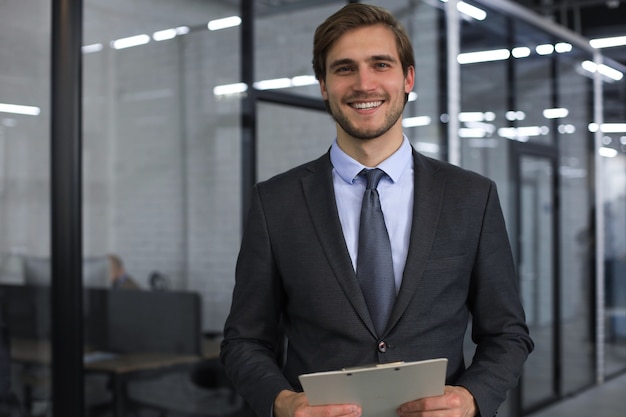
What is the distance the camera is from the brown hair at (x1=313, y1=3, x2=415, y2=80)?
Result: 1558 mm

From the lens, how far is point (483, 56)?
5.60 meters

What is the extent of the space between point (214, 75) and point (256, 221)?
2.38 metres

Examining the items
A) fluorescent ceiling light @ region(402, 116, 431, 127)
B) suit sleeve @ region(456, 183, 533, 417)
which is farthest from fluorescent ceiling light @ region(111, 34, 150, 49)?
suit sleeve @ region(456, 183, 533, 417)

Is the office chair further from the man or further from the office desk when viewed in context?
the man

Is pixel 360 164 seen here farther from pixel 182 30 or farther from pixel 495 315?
pixel 182 30

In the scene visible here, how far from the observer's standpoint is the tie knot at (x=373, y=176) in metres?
1.60

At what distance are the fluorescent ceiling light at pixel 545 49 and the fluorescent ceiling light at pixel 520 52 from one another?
0.16 metres

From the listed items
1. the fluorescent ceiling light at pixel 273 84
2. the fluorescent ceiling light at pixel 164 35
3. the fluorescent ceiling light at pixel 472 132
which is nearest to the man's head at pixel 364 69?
the fluorescent ceiling light at pixel 164 35

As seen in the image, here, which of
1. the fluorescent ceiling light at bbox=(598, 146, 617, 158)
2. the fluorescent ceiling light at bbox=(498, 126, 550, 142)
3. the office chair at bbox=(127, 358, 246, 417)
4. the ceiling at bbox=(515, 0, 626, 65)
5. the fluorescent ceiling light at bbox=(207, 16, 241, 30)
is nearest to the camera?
the office chair at bbox=(127, 358, 246, 417)

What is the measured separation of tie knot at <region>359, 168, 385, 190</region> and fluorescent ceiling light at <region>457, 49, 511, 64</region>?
13.1ft

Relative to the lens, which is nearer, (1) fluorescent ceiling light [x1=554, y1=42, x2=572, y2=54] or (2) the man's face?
(2) the man's face

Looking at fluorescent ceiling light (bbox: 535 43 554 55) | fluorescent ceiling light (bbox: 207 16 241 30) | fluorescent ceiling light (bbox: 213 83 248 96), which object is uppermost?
fluorescent ceiling light (bbox: 535 43 554 55)

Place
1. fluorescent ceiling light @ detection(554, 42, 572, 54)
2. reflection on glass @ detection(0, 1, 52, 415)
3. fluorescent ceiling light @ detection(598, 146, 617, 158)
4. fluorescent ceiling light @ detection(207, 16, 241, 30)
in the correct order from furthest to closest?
fluorescent ceiling light @ detection(598, 146, 617, 158) → fluorescent ceiling light @ detection(554, 42, 572, 54) → fluorescent ceiling light @ detection(207, 16, 241, 30) → reflection on glass @ detection(0, 1, 52, 415)

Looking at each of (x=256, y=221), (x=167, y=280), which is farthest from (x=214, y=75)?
(x=256, y=221)
